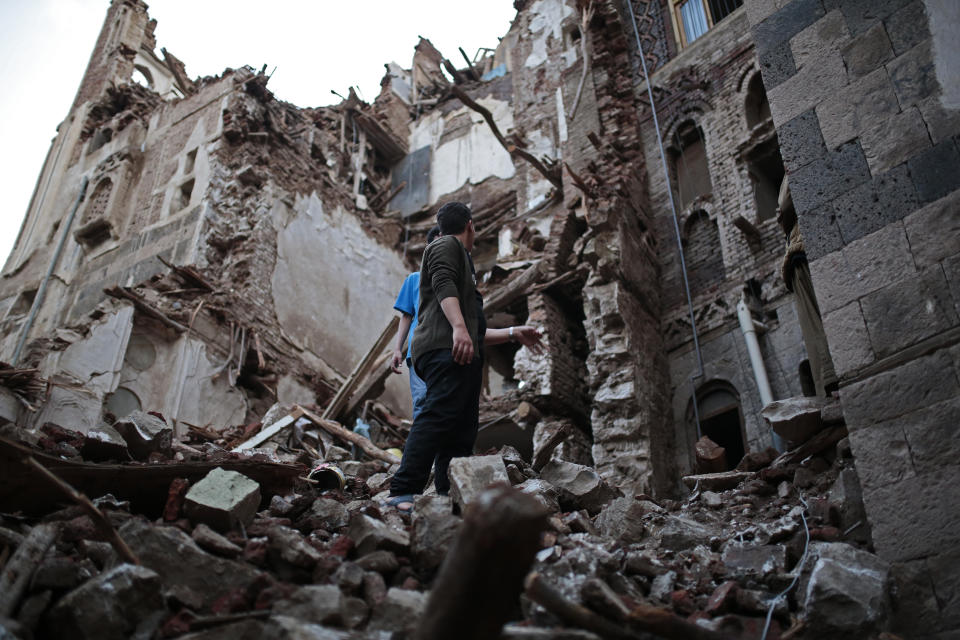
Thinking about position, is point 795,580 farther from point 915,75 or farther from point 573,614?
point 915,75

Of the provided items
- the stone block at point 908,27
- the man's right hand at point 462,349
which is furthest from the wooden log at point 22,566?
the stone block at point 908,27

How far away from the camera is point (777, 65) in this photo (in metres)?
4.48

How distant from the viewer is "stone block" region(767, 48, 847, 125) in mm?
4148

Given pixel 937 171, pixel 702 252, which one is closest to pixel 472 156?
pixel 702 252

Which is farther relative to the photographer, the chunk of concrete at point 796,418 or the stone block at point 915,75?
the chunk of concrete at point 796,418

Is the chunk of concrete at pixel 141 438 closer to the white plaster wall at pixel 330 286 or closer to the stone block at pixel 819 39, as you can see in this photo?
the stone block at pixel 819 39

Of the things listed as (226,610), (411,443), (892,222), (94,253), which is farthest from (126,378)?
(892,222)

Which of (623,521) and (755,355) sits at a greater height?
(755,355)

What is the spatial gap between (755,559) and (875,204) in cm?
183

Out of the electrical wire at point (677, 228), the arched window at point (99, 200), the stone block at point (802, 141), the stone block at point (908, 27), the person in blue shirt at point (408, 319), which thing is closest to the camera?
the stone block at point (908, 27)

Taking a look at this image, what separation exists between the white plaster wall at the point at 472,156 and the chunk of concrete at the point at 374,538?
17.7m

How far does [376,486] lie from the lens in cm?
523

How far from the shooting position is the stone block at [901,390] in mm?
3148

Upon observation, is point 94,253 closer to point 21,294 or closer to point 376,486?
point 21,294
